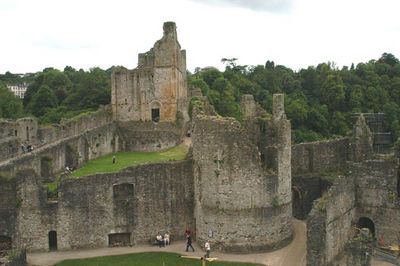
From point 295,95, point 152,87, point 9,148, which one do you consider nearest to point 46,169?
point 9,148

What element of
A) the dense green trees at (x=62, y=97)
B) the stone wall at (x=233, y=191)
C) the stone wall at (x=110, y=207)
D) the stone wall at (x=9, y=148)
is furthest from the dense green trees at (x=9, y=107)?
the stone wall at (x=233, y=191)

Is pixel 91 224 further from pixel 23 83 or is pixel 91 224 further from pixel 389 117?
pixel 23 83

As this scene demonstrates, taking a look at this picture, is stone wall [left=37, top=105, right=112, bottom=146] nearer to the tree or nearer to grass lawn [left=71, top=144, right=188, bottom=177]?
grass lawn [left=71, top=144, right=188, bottom=177]

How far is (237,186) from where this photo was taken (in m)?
29.0

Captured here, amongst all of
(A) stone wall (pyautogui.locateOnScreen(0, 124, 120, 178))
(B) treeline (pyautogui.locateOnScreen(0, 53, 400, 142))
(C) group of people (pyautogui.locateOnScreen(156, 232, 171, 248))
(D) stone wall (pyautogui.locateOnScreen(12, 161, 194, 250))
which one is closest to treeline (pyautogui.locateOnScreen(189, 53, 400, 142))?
(B) treeline (pyautogui.locateOnScreen(0, 53, 400, 142))

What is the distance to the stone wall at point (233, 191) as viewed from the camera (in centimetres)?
2891

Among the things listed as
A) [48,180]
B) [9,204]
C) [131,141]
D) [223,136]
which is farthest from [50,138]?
[223,136]

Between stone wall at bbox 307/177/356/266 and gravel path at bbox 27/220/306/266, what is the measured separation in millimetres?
1608

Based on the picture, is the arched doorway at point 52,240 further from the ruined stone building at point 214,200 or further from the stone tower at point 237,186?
the stone tower at point 237,186

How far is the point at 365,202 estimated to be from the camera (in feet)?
105

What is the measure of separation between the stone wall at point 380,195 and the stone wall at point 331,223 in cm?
60

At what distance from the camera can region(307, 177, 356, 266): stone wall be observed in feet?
86.8

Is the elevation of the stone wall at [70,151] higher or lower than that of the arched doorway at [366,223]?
higher

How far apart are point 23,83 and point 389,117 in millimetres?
131911
